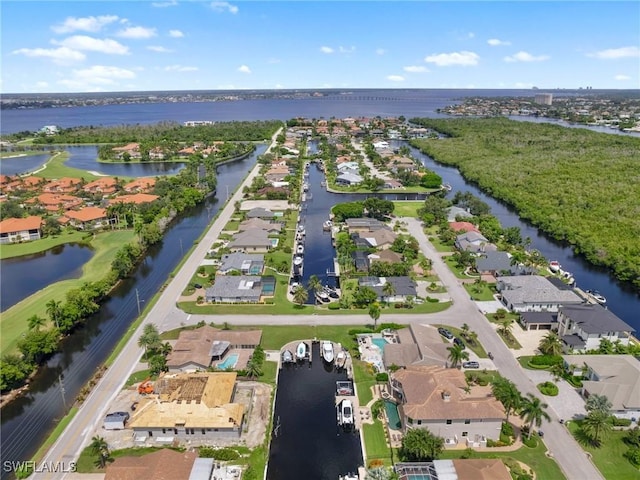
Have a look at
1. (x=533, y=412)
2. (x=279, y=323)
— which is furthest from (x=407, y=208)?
(x=533, y=412)

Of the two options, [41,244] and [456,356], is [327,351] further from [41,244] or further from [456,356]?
[41,244]

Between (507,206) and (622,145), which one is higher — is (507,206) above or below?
below

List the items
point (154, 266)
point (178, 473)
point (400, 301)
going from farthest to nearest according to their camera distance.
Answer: point (154, 266) → point (400, 301) → point (178, 473)

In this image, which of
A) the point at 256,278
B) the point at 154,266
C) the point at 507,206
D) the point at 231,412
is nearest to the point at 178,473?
the point at 231,412

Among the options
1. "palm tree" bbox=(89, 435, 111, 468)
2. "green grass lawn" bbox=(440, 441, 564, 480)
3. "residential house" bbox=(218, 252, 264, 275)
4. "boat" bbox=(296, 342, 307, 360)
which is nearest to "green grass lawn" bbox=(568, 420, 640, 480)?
"green grass lawn" bbox=(440, 441, 564, 480)

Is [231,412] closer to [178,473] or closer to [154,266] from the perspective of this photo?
[178,473]
